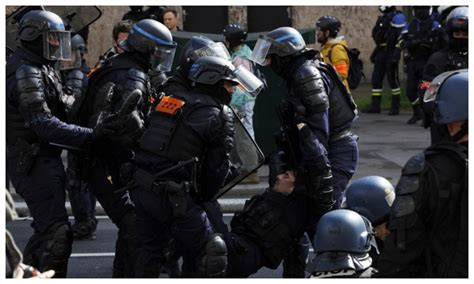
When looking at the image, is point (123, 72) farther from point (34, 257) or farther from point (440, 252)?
point (440, 252)

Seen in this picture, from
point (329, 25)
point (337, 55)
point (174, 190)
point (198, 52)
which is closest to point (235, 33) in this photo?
point (329, 25)

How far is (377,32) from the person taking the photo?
18.5m

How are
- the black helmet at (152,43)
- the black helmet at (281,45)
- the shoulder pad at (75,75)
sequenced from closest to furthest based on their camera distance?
the black helmet at (281,45)
the black helmet at (152,43)
the shoulder pad at (75,75)

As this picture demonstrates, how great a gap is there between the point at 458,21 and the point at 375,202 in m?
3.67

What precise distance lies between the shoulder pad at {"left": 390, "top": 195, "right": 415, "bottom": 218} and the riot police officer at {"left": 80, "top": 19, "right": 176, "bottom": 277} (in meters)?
2.94

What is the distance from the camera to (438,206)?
5617 mm

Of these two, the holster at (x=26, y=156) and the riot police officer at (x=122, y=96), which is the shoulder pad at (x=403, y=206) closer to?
the riot police officer at (x=122, y=96)

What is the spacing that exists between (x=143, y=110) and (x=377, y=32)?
10.5m

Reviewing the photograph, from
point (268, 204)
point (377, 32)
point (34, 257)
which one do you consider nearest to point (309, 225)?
point (268, 204)

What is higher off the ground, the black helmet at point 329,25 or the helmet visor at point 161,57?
the helmet visor at point 161,57

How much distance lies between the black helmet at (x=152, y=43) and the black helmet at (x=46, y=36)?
1.38ft

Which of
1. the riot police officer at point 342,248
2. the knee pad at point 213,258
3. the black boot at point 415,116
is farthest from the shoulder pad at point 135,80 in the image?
the black boot at point 415,116

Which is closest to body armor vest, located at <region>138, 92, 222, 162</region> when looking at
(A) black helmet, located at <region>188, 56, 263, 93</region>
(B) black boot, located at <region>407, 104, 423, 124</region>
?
(A) black helmet, located at <region>188, 56, 263, 93</region>

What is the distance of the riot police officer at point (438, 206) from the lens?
5.59 metres
